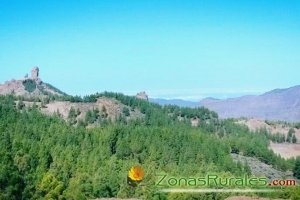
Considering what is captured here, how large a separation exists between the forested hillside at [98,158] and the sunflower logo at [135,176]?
30.8 inches

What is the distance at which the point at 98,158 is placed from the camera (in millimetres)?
85125

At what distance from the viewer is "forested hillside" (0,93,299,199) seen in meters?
59.9

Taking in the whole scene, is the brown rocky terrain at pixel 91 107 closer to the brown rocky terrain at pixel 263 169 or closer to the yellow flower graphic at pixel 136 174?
the brown rocky terrain at pixel 263 169

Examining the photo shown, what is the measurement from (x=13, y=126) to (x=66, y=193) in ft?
165

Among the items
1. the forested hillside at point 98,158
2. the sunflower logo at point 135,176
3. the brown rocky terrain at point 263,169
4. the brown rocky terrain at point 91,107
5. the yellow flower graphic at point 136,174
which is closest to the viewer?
the forested hillside at point 98,158

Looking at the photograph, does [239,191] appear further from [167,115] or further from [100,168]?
[167,115]

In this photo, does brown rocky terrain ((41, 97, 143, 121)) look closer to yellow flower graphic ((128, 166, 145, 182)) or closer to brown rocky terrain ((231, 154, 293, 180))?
brown rocky terrain ((231, 154, 293, 180))

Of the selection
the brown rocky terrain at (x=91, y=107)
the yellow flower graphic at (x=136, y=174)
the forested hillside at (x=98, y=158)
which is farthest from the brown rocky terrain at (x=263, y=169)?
the brown rocky terrain at (x=91, y=107)

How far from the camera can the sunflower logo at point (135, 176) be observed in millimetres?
70938

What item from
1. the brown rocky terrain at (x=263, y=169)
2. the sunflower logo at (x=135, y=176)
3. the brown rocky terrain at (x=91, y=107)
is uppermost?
the brown rocky terrain at (x=91, y=107)

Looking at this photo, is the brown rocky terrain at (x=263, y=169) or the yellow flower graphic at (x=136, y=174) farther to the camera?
the brown rocky terrain at (x=263, y=169)

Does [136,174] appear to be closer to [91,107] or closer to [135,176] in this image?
[135,176]

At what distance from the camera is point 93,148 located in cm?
9862

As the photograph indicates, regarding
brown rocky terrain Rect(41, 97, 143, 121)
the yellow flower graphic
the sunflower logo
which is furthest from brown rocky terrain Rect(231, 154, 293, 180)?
brown rocky terrain Rect(41, 97, 143, 121)
